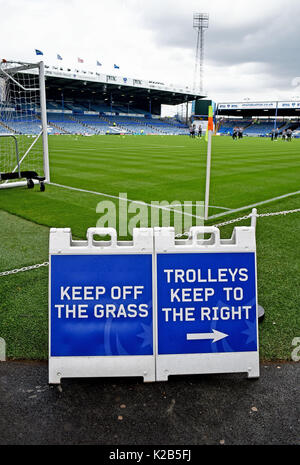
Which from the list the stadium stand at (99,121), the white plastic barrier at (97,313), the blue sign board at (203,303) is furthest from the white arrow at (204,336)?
the stadium stand at (99,121)

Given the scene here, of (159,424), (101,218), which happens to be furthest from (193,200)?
(159,424)

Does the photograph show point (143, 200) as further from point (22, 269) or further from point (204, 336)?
point (204, 336)

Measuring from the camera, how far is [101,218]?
791 centimetres

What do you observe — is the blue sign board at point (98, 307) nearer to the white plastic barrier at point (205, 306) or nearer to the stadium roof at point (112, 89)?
the white plastic barrier at point (205, 306)

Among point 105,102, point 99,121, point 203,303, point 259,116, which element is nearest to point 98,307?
point 203,303

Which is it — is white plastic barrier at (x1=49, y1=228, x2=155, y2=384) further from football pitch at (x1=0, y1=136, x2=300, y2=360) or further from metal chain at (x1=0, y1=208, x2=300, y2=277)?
metal chain at (x1=0, y1=208, x2=300, y2=277)

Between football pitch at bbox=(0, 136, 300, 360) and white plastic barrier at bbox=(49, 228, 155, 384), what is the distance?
510 millimetres

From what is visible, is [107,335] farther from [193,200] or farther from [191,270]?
[193,200]

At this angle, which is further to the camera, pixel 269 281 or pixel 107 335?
pixel 269 281

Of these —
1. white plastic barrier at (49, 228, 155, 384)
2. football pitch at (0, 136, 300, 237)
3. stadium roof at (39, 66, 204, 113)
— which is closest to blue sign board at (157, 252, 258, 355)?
white plastic barrier at (49, 228, 155, 384)

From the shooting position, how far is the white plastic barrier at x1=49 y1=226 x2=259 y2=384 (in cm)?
297

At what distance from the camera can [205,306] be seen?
3.02 metres

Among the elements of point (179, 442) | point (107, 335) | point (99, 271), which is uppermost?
point (99, 271)

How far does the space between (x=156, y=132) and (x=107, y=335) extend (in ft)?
251
